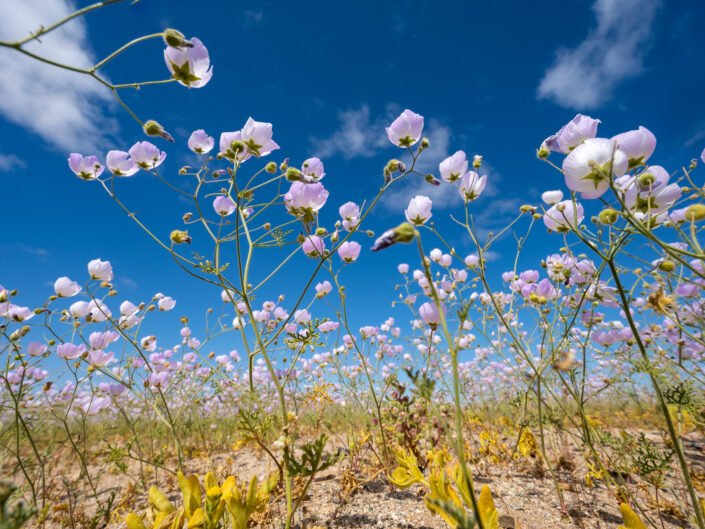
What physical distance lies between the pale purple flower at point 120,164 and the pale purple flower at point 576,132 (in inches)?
102

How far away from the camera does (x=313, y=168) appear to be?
2289 mm

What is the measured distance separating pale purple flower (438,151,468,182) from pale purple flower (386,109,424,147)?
0.91 ft

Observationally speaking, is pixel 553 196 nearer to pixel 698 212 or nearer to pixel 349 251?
pixel 698 212

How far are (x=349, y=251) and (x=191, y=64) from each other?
1509 mm

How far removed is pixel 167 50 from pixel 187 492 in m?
2.08

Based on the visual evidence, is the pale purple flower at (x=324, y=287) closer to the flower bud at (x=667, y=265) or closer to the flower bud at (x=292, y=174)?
the flower bud at (x=292, y=174)

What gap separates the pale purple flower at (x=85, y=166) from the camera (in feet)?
7.37

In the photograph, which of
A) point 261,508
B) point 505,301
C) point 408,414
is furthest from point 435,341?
point 261,508

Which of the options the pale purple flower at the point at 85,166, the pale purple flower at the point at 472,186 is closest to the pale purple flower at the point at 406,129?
the pale purple flower at the point at 472,186

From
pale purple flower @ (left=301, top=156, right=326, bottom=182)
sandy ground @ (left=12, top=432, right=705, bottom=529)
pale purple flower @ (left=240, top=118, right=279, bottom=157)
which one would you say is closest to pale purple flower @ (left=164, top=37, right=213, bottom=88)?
pale purple flower @ (left=240, top=118, right=279, bottom=157)

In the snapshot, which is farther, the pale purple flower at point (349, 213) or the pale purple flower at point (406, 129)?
the pale purple flower at point (349, 213)

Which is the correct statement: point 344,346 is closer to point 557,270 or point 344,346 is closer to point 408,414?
point 408,414

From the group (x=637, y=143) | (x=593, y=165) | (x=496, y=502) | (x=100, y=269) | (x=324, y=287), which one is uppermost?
(x=100, y=269)

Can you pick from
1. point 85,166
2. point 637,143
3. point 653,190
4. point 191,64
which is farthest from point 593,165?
point 85,166
